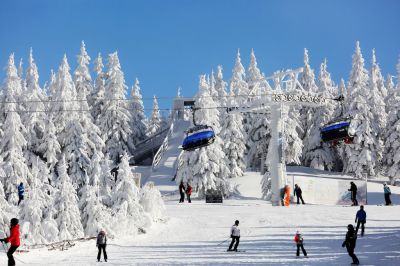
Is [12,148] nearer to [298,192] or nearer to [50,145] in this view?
[50,145]

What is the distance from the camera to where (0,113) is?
167 feet

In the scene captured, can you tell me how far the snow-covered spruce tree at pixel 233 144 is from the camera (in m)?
A: 57.5

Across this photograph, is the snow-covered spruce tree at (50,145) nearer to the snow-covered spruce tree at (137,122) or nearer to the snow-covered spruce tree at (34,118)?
the snow-covered spruce tree at (34,118)

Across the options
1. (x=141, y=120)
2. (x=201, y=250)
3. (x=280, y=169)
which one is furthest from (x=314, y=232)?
(x=141, y=120)

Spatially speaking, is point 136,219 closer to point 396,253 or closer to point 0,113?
point 396,253

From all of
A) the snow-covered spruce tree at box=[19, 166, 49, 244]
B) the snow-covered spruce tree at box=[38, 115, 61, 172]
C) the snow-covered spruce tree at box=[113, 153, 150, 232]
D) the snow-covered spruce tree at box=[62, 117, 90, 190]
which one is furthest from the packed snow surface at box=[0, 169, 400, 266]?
the snow-covered spruce tree at box=[62, 117, 90, 190]

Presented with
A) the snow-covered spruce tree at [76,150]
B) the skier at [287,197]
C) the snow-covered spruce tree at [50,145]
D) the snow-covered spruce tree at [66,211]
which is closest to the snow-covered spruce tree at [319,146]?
the snow-covered spruce tree at [76,150]

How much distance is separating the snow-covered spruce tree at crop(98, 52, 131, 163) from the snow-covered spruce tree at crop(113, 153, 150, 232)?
3506 cm

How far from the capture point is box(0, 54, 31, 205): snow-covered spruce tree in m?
45.2

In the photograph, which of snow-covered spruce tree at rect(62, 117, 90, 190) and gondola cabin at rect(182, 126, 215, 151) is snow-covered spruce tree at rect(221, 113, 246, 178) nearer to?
snow-covered spruce tree at rect(62, 117, 90, 190)

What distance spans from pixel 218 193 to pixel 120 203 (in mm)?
14046

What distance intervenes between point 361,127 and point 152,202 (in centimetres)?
3295

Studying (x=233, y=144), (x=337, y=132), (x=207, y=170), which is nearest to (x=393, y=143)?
(x=233, y=144)

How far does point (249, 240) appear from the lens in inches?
945
